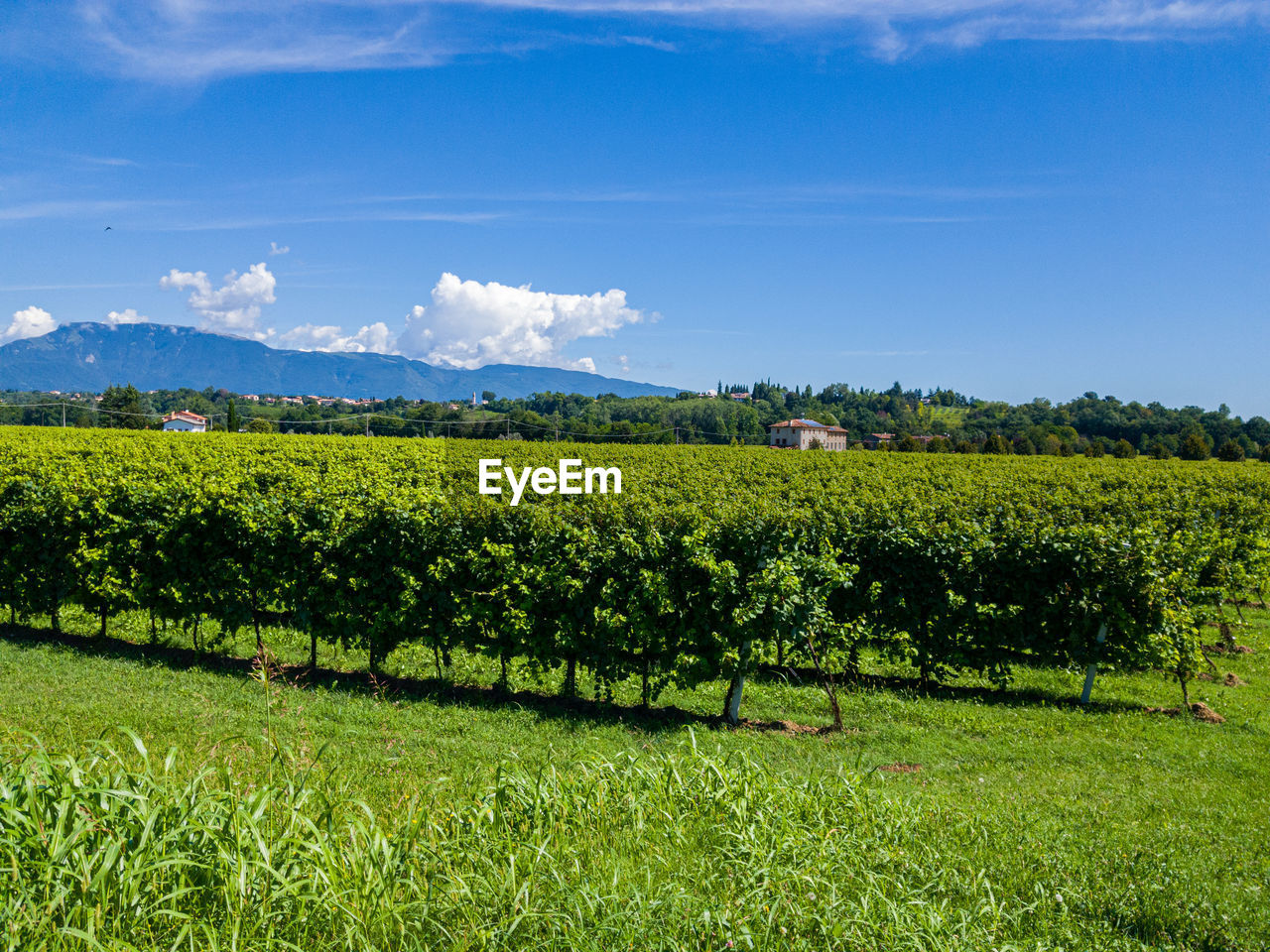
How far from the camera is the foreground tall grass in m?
3.06

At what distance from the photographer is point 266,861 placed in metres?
3.22

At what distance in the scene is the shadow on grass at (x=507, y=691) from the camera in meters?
8.37

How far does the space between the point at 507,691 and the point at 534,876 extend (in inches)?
216

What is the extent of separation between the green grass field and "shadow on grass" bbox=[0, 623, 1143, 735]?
8 cm

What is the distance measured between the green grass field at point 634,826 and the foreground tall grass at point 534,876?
0.02 m

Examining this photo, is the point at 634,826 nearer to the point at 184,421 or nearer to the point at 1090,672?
the point at 1090,672

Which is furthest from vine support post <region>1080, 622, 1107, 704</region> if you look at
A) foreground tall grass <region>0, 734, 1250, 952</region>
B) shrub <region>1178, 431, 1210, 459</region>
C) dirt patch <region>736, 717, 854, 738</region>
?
shrub <region>1178, 431, 1210, 459</region>

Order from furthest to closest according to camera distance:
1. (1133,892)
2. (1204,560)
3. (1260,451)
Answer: (1260,451) → (1204,560) → (1133,892)

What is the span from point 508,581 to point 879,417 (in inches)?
7116

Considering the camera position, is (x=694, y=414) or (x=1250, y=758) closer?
(x=1250, y=758)

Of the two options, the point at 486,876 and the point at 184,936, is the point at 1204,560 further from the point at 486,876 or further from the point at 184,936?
the point at 184,936

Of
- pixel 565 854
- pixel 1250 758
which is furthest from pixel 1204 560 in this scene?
pixel 565 854

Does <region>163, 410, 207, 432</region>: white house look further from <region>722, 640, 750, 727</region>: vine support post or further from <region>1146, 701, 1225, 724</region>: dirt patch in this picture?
<region>1146, 701, 1225, 724</region>: dirt patch

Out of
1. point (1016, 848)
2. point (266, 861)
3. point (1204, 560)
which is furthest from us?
point (1204, 560)
